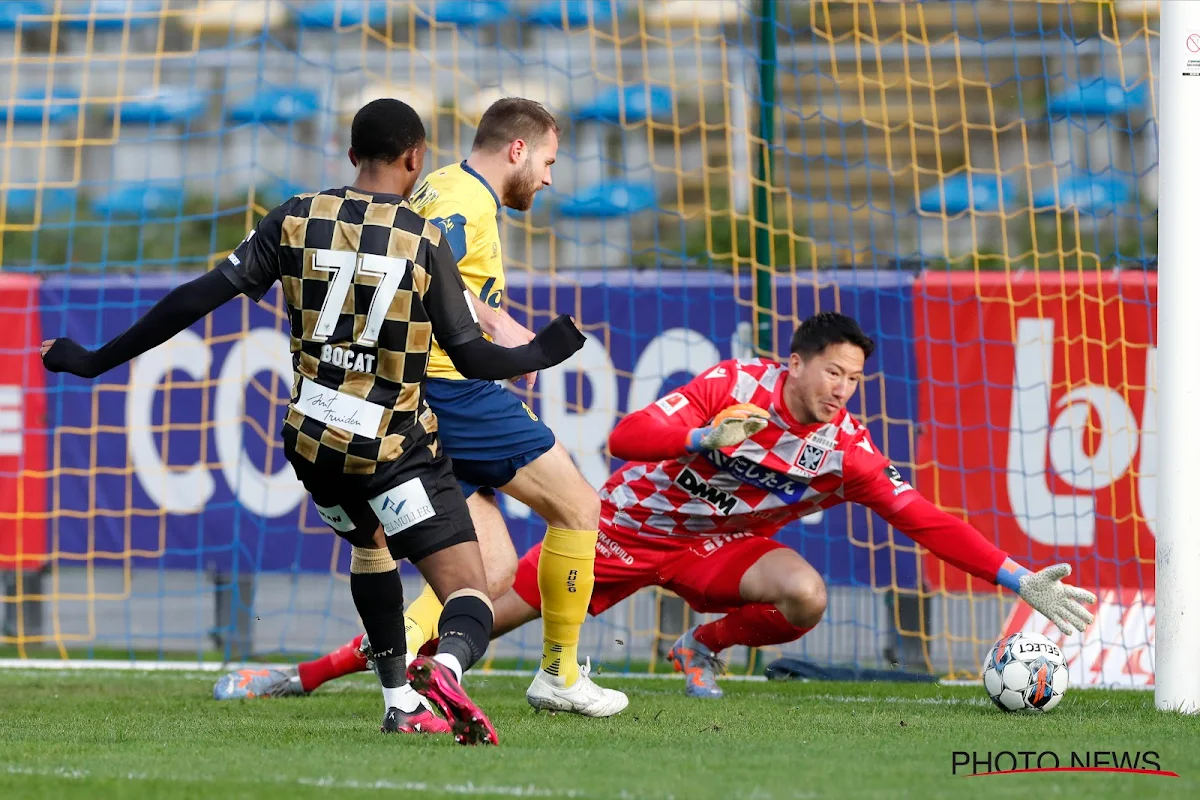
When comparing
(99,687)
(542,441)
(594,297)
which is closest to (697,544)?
(542,441)

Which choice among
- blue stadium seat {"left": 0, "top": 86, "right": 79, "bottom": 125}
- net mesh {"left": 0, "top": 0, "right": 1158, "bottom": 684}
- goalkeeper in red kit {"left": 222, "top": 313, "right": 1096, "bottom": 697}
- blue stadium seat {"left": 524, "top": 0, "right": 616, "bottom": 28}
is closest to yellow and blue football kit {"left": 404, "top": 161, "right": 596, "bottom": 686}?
goalkeeper in red kit {"left": 222, "top": 313, "right": 1096, "bottom": 697}

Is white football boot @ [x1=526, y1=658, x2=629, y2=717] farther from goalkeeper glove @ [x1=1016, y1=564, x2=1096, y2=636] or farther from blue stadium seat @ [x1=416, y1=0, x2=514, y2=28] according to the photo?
blue stadium seat @ [x1=416, y1=0, x2=514, y2=28]

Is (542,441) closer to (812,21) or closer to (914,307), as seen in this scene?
(914,307)

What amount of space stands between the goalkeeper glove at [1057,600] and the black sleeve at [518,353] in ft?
6.54

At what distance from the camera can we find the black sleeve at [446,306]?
152 inches

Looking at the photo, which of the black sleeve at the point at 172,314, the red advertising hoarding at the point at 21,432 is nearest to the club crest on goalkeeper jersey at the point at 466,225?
the black sleeve at the point at 172,314

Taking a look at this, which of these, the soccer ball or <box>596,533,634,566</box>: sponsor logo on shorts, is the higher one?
<box>596,533,634,566</box>: sponsor logo on shorts

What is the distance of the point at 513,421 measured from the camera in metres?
4.40

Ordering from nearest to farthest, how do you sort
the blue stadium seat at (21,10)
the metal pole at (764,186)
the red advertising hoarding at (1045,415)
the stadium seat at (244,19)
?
the red advertising hoarding at (1045,415) → the metal pole at (764,186) → the blue stadium seat at (21,10) → the stadium seat at (244,19)

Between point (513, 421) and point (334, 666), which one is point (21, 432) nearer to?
point (334, 666)

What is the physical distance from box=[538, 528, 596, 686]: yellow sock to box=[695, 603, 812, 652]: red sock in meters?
1.21

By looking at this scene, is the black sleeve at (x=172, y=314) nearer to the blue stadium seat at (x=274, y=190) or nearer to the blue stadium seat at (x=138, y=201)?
the blue stadium seat at (x=274, y=190)

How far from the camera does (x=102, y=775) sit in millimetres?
3330

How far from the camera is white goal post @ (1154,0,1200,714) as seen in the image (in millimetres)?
4637
